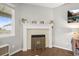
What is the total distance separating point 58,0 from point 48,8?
1.99 metres

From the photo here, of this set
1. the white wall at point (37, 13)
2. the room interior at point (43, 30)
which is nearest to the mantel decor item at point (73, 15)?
the room interior at point (43, 30)

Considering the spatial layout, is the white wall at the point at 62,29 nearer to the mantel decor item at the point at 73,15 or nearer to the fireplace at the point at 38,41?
the mantel decor item at the point at 73,15

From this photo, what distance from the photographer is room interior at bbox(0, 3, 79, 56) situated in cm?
236

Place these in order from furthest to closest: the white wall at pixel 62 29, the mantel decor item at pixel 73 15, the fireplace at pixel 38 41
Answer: the fireplace at pixel 38 41 < the white wall at pixel 62 29 < the mantel decor item at pixel 73 15

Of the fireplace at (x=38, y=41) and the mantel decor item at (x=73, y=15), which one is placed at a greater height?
the mantel decor item at (x=73, y=15)

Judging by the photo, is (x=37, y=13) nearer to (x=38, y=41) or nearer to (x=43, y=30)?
(x=43, y=30)

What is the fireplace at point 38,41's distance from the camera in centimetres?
312

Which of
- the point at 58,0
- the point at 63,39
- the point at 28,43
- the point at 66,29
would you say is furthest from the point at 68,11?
the point at 58,0

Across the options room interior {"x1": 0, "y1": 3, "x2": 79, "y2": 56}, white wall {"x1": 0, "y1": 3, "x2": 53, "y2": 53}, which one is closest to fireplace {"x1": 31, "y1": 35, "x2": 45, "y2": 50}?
room interior {"x1": 0, "y1": 3, "x2": 79, "y2": 56}

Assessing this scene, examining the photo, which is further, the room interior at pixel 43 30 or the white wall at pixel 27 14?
the white wall at pixel 27 14

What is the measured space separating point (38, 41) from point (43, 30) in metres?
0.45

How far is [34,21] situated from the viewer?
2.90 m

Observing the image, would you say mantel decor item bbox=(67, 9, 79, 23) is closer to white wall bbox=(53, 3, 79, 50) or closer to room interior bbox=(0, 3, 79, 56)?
room interior bbox=(0, 3, 79, 56)

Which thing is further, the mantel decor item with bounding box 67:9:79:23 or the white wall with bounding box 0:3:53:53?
the white wall with bounding box 0:3:53:53
